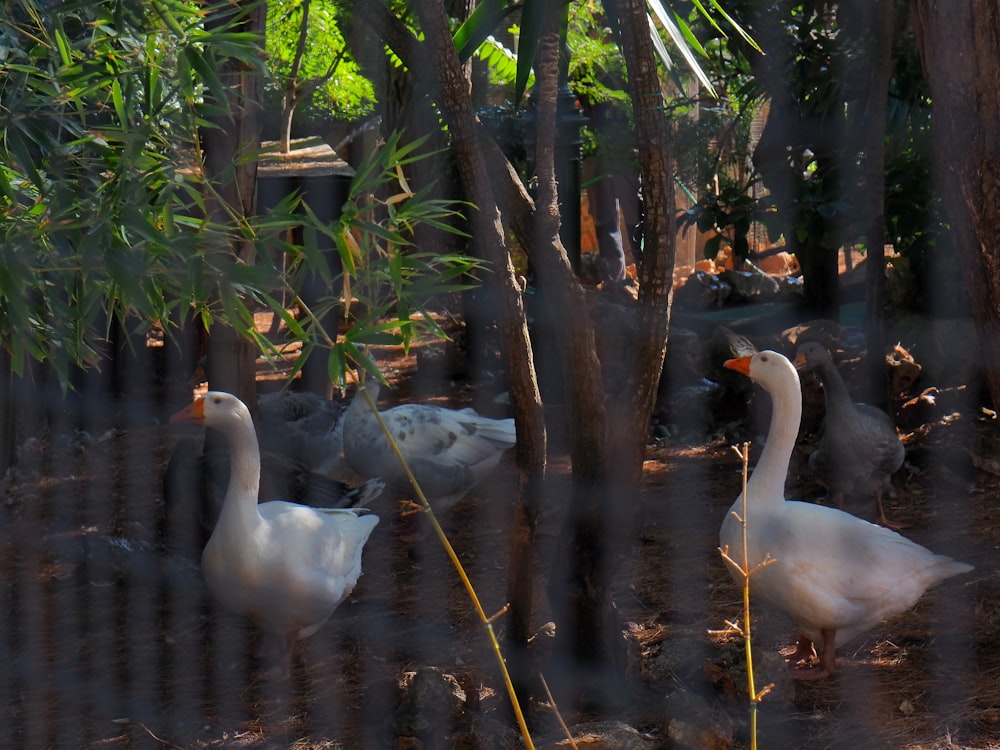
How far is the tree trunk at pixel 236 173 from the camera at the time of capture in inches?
101

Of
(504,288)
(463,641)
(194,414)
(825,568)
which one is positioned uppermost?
(504,288)

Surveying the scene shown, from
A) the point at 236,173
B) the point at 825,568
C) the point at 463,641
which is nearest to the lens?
the point at 825,568

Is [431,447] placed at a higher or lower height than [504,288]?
lower

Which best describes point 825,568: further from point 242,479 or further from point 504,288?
point 242,479

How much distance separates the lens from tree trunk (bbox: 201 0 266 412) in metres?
2.57

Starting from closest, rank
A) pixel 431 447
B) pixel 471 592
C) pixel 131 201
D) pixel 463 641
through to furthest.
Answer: pixel 471 592 < pixel 131 201 < pixel 463 641 < pixel 431 447

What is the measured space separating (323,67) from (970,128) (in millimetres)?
6035

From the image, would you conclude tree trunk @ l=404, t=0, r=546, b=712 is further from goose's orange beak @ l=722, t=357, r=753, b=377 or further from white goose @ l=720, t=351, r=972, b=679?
goose's orange beak @ l=722, t=357, r=753, b=377

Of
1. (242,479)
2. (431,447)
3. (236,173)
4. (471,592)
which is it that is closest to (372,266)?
(471,592)

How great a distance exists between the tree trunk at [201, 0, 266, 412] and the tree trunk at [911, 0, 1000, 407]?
140 centimetres

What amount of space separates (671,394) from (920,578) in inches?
70.2

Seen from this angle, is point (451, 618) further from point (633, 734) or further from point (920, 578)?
point (920, 578)

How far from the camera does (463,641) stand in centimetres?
228

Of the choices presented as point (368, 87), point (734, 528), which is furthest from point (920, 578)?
point (368, 87)
